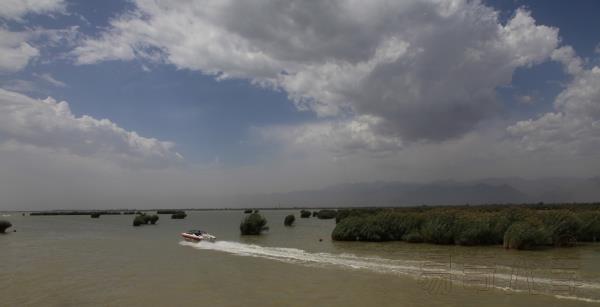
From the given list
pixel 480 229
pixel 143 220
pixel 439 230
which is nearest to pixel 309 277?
pixel 439 230

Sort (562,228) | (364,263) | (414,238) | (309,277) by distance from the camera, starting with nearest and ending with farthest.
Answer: (309,277) → (364,263) → (562,228) → (414,238)

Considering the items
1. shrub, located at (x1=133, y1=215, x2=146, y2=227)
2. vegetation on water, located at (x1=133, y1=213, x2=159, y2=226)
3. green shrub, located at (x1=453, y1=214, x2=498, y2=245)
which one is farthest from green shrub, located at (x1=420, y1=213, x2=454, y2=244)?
vegetation on water, located at (x1=133, y1=213, x2=159, y2=226)

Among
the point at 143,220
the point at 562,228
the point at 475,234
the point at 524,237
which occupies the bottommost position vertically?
the point at 143,220

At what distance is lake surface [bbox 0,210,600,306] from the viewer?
562 inches

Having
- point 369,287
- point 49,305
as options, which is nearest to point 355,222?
point 369,287

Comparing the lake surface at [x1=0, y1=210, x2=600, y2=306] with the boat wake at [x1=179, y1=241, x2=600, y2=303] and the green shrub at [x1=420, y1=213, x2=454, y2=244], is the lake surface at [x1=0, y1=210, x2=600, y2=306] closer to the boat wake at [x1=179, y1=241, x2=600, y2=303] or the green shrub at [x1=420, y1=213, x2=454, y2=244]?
the boat wake at [x1=179, y1=241, x2=600, y2=303]

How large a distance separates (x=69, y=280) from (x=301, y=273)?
10.8m

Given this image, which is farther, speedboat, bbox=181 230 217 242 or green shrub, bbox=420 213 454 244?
speedboat, bbox=181 230 217 242

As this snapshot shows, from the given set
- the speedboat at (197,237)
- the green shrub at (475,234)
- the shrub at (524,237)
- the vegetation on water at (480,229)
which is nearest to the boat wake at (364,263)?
the speedboat at (197,237)

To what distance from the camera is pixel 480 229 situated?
96.5 ft

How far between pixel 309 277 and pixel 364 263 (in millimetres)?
4595

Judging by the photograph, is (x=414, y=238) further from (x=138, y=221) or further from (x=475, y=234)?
(x=138, y=221)

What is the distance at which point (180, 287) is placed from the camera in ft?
55.9

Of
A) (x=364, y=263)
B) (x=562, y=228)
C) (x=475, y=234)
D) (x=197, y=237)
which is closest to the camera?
(x=364, y=263)
